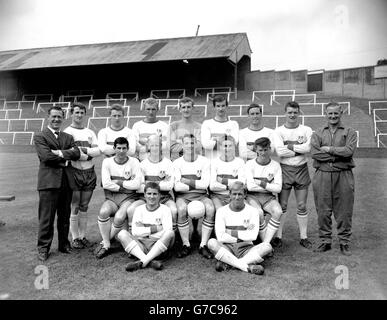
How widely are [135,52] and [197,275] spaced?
2412cm

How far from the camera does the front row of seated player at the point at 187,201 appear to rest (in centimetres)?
419

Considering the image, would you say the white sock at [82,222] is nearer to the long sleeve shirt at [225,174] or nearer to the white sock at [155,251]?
the white sock at [155,251]

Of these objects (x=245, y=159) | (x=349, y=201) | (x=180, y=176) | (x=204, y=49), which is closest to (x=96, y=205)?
(x=180, y=176)

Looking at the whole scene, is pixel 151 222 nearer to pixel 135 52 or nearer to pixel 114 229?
→ pixel 114 229

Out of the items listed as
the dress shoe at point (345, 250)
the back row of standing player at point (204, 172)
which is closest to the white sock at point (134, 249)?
the back row of standing player at point (204, 172)

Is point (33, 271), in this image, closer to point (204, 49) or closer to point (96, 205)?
point (96, 205)

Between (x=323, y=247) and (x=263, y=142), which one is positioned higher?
(x=263, y=142)

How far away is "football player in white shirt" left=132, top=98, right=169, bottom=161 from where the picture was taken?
5258 millimetres

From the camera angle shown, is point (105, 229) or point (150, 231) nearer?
point (150, 231)

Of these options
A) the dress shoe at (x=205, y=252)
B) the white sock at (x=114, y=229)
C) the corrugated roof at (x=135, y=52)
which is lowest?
the dress shoe at (x=205, y=252)

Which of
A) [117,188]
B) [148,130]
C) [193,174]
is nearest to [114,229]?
[117,188]

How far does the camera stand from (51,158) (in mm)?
4410

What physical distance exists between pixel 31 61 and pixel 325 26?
88.9ft

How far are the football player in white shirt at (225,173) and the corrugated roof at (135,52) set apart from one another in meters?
18.4
